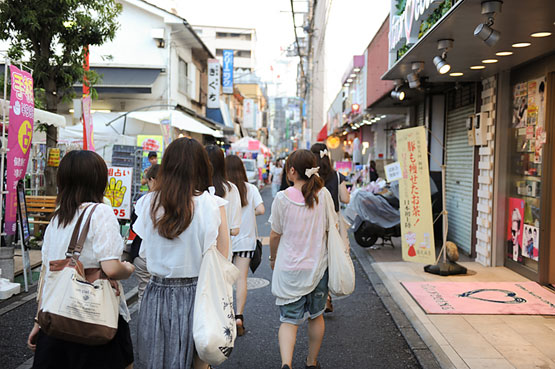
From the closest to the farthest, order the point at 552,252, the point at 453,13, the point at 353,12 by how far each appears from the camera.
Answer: the point at 453,13 → the point at 552,252 → the point at 353,12

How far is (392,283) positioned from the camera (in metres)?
7.03

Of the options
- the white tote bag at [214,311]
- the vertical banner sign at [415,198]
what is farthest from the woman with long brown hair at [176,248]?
the vertical banner sign at [415,198]

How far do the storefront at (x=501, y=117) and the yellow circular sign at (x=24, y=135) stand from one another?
524 cm

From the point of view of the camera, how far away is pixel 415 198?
298 inches

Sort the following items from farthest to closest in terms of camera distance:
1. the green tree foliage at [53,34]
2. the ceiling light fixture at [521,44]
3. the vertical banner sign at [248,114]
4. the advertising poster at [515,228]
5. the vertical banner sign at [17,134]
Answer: the vertical banner sign at [248,114] → the green tree foliage at [53,34] → the advertising poster at [515,228] → the vertical banner sign at [17,134] → the ceiling light fixture at [521,44]

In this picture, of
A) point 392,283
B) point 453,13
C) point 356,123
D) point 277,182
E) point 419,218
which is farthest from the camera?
point 356,123

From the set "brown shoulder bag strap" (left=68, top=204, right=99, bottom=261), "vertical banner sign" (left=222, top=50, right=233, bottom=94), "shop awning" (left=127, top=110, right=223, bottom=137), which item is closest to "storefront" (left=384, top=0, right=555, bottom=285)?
"brown shoulder bag strap" (left=68, top=204, right=99, bottom=261)

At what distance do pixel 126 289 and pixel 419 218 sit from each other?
4.39 meters

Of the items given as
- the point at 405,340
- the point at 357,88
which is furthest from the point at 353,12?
the point at 405,340

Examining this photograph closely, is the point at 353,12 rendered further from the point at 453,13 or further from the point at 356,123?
the point at 453,13

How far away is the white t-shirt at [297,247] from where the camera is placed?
12.8 ft

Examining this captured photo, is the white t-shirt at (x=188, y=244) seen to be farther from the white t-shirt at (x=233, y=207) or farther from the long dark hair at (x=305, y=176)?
the white t-shirt at (x=233, y=207)

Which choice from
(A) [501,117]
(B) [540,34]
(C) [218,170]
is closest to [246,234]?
(C) [218,170]

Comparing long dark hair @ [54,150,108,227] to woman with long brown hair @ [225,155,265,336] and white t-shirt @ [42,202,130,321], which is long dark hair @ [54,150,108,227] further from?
woman with long brown hair @ [225,155,265,336]
